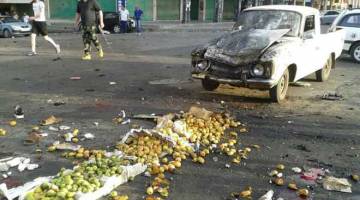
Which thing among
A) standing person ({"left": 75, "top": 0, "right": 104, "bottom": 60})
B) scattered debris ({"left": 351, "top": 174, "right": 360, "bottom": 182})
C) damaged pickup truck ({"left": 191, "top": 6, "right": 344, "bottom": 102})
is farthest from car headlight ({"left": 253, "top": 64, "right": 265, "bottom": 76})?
standing person ({"left": 75, "top": 0, "right": 104, "bottom": 60})

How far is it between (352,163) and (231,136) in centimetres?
167

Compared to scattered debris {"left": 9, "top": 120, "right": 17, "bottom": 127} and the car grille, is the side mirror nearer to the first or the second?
the car grille

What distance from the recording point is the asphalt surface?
16.4 ft

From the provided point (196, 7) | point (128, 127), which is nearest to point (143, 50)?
point (128, 127)

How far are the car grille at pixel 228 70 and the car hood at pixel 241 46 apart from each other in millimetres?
99

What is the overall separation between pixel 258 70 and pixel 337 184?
11.5ft

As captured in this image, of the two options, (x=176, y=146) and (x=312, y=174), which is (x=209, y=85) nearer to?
(x=176, y=146)

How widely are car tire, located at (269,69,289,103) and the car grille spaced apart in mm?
665

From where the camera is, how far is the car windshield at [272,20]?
9195mm

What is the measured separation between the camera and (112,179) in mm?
4562

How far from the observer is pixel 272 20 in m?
9.38

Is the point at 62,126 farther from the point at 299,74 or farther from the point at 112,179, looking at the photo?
the point at 299,74

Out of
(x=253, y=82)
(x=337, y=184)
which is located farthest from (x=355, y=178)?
(x=253, y=82)

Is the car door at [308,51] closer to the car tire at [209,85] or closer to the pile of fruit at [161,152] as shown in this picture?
the car tire at [209,85]
